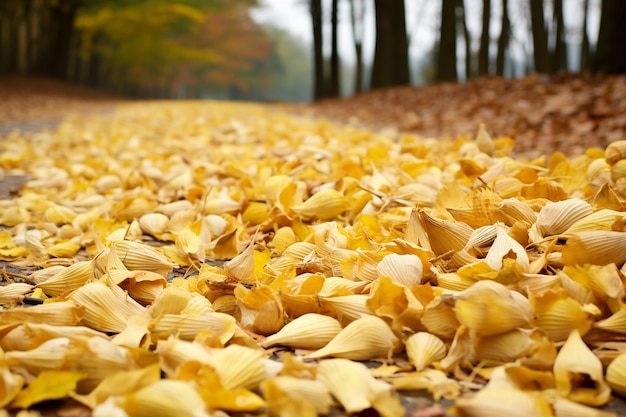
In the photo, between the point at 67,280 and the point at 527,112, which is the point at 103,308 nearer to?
the point at 67,280

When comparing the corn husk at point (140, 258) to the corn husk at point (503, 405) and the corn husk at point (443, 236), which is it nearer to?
the corn husk at point (443, 236)

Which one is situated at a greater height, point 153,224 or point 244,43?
point 244,43

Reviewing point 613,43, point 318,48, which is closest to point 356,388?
point 613,43

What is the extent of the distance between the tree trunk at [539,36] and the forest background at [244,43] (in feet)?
0.04

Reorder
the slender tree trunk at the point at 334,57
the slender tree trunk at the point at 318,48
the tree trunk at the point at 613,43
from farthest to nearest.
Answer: the slender tree trunk at the point at 318,48 < the slender tree trunk at the point at 334,57 < the tree trunk at the point at 613,43

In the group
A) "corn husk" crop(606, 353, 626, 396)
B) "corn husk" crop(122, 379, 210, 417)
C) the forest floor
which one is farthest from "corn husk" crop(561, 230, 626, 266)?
the forest floor

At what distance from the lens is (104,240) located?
5.47 feet

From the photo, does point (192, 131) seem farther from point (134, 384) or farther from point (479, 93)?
point (134, 384)

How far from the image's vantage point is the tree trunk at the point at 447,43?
8.81 meters

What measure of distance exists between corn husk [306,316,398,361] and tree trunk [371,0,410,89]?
9262 mm

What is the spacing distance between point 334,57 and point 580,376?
45.7 feet

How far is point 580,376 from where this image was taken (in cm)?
87

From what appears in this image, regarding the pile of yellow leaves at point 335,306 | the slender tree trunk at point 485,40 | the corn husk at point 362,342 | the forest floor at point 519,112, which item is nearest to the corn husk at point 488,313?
the pile of yellow leaves at point 335,306

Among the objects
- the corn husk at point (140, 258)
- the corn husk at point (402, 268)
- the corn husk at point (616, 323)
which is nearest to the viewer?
the corn husk at point (616, 323)
